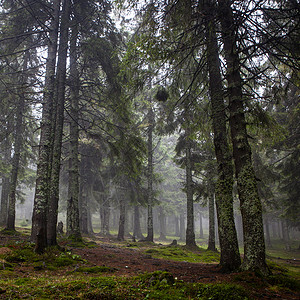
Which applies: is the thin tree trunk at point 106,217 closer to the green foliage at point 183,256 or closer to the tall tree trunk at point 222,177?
the green foliage at point 183,256

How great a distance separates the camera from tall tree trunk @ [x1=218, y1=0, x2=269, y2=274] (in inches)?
207

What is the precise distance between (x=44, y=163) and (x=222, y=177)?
645cm

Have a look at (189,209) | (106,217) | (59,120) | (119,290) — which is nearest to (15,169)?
(59,120)

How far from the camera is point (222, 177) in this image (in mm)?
6422

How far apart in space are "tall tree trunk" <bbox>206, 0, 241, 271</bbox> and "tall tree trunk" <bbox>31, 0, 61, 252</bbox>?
5960 millimetres

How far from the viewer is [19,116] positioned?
1471cm

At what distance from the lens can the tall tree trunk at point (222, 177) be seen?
590 cm

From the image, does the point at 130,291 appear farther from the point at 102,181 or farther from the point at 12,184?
the point at 102,181

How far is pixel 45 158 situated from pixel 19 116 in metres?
8.51

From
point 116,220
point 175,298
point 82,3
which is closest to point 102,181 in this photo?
point 82,3

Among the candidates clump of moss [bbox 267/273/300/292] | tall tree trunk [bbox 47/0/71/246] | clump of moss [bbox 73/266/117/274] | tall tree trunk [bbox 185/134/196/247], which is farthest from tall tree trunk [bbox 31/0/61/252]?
tall tree trunk [bbox 185/134/196/247]

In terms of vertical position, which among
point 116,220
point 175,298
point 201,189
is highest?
point 201,189

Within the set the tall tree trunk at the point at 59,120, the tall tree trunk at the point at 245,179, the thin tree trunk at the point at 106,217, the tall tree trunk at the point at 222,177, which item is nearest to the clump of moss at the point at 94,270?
the tall tree trunk at the point at 222,177

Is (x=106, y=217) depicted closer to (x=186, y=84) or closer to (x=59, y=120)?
(x=59, y=120)
